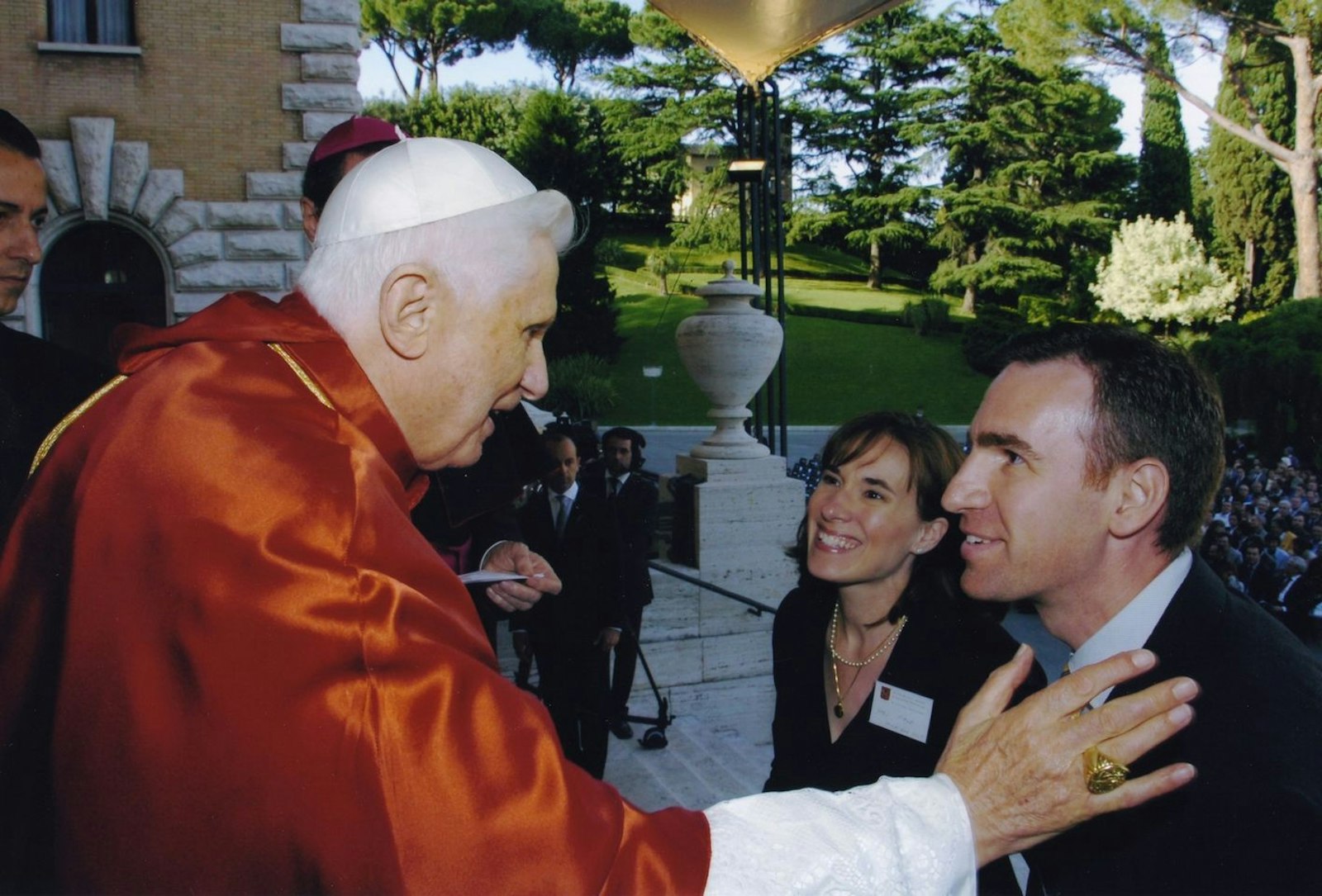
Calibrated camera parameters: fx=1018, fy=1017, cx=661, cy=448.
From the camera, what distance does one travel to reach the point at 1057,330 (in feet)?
6.75

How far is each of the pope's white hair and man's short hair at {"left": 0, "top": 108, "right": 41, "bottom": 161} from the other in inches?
66.7

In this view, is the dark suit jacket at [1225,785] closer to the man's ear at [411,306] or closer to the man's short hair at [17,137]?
the man's ear at [411,306]

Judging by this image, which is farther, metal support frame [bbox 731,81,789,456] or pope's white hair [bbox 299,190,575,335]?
metal support frame [bbox 731,81,789,456]

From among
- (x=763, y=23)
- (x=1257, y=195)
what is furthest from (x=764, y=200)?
(x=1257, y=195)

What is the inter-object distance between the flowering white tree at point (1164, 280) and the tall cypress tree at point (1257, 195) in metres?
4.01

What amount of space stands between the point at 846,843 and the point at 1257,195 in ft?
140

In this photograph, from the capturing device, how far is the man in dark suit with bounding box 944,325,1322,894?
152cm

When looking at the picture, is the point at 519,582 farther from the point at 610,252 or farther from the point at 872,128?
the point at 872,128

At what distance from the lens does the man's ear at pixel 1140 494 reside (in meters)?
1.87

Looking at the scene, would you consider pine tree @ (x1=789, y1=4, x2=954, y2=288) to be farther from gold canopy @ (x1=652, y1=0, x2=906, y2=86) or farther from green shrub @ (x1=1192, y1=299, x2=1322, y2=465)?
gold canopy @ (x1=652, y1=0, x2=906, y2=86)

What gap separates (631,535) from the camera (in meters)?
6.09

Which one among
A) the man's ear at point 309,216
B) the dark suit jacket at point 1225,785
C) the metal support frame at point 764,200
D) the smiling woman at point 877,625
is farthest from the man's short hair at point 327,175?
the metal support frame at point 764,200

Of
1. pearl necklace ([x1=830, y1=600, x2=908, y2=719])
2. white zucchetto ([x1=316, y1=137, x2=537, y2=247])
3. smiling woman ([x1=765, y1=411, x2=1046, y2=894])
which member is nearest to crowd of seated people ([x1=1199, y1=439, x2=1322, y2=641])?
smiling woman ([x1=765, y1=411, x2=1046, y2=894])

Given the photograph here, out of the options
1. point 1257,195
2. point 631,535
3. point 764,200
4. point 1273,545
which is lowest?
point 1273,545
